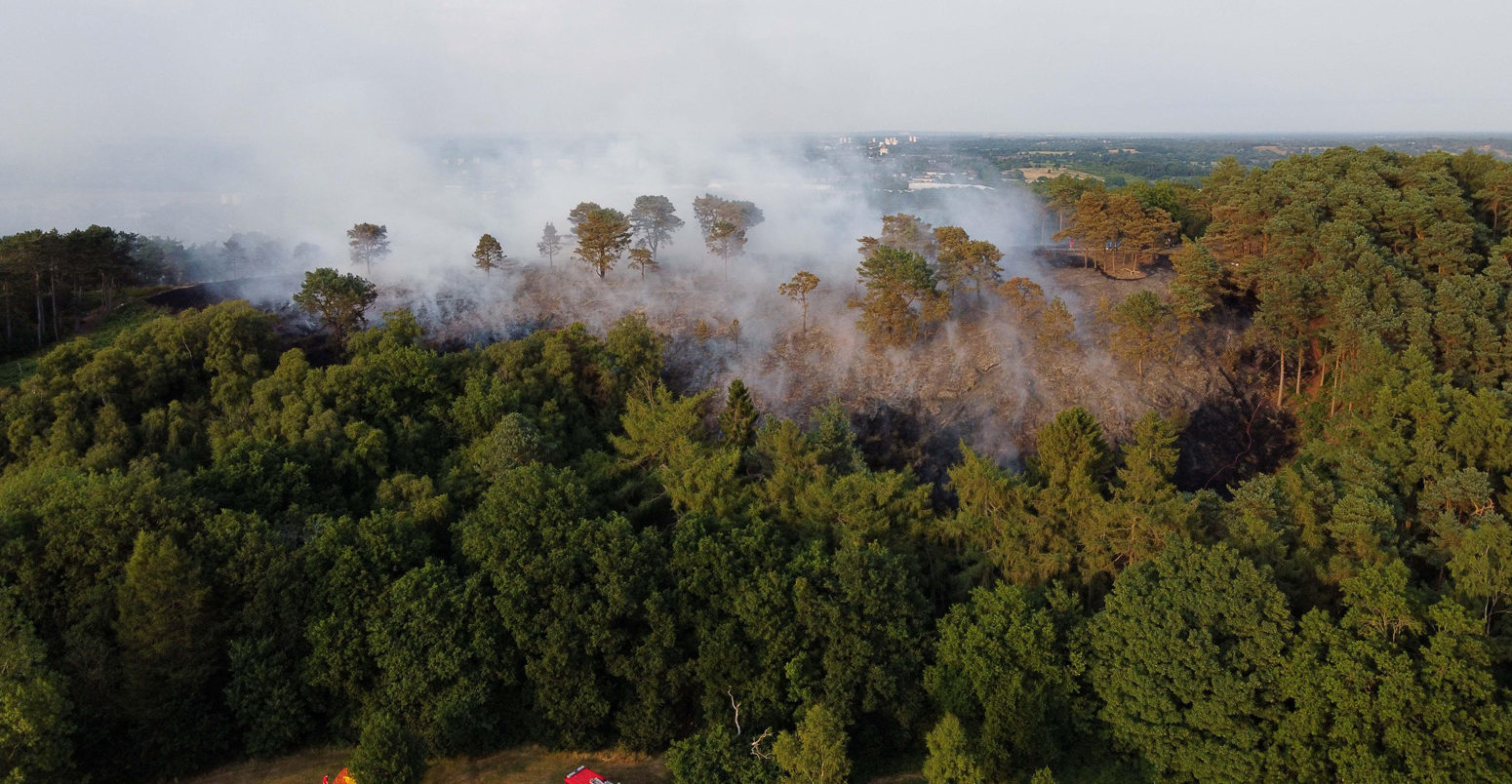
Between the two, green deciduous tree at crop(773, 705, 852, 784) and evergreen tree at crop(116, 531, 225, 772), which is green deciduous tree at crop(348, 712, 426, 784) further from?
green deciduous tree at crop(773, 705, 852, 784)

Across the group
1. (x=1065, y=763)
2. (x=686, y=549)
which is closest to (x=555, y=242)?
(x=686, y=549)

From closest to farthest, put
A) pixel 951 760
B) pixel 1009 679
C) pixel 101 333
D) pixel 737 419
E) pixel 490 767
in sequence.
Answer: pixel 951 760
pixel 1009 679
pixel 490 767
pixel 737 419
pixel 101 333

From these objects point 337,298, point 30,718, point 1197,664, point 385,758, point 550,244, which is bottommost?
point 385,758

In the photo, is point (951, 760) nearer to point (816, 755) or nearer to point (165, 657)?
point (816, 755)

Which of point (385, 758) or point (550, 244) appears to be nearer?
point (385, 758)

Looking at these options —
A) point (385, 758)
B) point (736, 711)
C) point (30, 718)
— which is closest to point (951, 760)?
point (736, 711)

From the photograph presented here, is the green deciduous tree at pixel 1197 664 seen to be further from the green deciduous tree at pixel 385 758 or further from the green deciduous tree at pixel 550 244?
the green deciduous tree at pixel 550 244

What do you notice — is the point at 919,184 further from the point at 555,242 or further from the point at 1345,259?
the point at 1345,259

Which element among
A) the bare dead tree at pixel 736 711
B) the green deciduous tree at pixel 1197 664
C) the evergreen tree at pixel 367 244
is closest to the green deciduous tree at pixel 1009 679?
the green deciduous tree at pixel 1197 664
